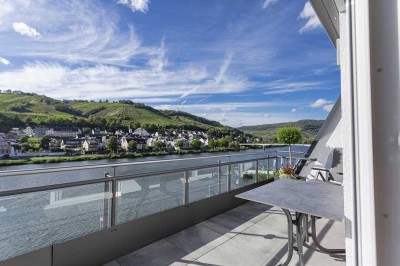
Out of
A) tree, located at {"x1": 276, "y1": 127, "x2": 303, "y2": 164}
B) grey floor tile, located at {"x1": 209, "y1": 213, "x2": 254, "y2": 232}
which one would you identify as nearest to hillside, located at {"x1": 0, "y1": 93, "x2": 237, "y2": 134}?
tree, located at {"x1": 276, "y1": 127, "x2": 303, "y2": 164}

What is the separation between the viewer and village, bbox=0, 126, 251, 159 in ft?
13.6

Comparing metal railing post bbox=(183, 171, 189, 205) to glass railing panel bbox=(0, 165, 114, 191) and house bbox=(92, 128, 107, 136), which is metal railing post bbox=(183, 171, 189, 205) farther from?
house bbox=(92, 128, 107, 136)

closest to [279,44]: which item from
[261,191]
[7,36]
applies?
[261,191]

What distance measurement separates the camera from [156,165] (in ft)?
11.4

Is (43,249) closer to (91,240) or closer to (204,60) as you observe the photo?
(91,240)

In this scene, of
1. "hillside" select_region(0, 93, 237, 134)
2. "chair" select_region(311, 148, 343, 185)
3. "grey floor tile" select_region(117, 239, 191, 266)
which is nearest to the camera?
"grey floor tile" select_region(117, 239, 191, 266)

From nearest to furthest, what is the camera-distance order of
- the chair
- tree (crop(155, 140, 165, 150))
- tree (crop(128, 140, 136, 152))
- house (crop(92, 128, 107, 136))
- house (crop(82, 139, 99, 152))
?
A: house (crop(82, 139, 99, 152))
the chair
tree (crop(128, 140, 136, 152))
house (crop(92, 128, 107, 136))
tree (crop(155, 140, 165, 150))

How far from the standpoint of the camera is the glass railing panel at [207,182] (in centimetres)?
387

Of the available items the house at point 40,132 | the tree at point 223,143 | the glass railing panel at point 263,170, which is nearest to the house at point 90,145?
the house at point 40,132

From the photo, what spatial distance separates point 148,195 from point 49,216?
3.95 ft

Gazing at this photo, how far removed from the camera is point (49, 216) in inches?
95.0

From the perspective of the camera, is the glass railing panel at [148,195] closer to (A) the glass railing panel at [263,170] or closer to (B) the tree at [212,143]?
(A) the glass railing panel at [263,170]

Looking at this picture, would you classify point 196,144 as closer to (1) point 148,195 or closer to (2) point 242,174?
(2) point 242,174

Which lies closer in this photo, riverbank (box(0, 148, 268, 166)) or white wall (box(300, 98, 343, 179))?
riverbank (box(0, 148, 268, 166))
